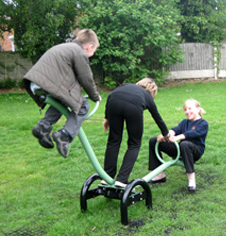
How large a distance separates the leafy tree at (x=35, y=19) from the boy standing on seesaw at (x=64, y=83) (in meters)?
12.2

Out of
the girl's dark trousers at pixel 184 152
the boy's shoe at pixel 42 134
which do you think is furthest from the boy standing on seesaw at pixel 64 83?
the girl's dark trousers at pixel 184 152

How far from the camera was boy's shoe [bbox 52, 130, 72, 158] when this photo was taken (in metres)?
2.79

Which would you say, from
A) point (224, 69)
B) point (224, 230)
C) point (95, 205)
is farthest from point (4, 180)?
point (224, 69)

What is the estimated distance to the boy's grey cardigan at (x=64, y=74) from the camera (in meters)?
2.73

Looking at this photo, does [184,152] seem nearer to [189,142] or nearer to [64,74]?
[189,142]

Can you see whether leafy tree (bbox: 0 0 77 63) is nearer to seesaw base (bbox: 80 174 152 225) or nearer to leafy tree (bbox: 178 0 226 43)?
leafy tree (bbox: 178 0 226 43)

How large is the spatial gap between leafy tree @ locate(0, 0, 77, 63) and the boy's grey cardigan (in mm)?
12233

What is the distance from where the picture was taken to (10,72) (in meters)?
18.2

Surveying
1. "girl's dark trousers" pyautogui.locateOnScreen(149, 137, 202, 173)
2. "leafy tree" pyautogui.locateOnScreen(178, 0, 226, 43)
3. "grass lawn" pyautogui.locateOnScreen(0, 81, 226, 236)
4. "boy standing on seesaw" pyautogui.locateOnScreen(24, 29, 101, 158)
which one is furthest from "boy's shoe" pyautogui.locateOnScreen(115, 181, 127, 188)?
"leafy tree" pyautogui.locateOnScreen(178, 0, 226, 43)

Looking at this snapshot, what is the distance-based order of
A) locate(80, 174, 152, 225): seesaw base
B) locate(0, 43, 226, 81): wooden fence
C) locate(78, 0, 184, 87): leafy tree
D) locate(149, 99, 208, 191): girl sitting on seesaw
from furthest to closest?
locate(0, 43, 226, 81): wooden fence
locate(78, 0, 184, 87): leafy tree
locate(149, 99, 208, 191): girl sitting on seesaw
locate(80, 174, 152, 225): seesaw base

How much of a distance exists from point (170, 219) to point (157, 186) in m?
1.03

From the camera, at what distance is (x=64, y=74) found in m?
2.84

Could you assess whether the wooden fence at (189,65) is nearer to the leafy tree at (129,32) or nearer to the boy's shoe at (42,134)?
the leafy tree at (129,32)

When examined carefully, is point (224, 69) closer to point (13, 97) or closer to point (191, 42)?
point (191, 42)
